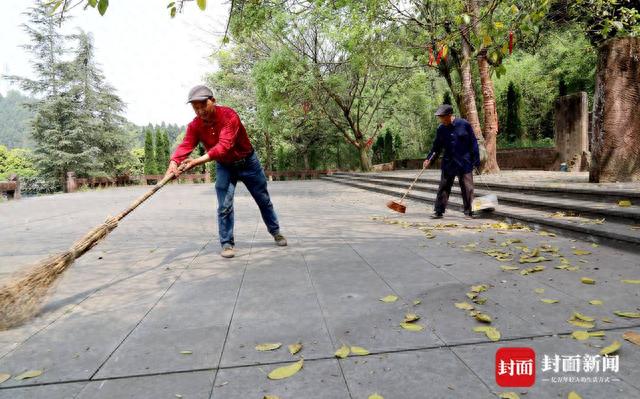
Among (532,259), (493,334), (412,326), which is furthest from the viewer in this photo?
(532,259)

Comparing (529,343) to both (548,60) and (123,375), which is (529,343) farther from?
(548,60)

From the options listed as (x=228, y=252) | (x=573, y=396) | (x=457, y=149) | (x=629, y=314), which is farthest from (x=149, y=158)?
(x=573, y=396)

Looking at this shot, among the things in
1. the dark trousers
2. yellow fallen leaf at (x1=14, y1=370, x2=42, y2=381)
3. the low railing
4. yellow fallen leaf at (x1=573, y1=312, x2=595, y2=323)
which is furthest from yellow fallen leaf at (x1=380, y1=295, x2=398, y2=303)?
the low railing

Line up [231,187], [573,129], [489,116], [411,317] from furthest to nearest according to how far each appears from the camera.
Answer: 1. [573,129]
2. [489,116]
3. [231,187]
4. [411,317]

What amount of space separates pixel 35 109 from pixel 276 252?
29924mm

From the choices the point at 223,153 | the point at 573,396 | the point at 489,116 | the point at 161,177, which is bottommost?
the point at 573,396

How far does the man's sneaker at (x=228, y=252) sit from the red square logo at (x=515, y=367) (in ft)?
10.9

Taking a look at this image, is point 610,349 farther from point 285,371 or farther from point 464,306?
point 285,371

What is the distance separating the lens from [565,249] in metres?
4.73

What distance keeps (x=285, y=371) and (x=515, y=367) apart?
48.1 inches

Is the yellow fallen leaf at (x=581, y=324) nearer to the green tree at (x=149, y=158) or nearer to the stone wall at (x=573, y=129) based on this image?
the stone wall at (x=573, y=129)

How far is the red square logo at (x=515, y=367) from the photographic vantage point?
198cm

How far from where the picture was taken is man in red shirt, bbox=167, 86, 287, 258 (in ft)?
14.8

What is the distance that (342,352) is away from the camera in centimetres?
229
